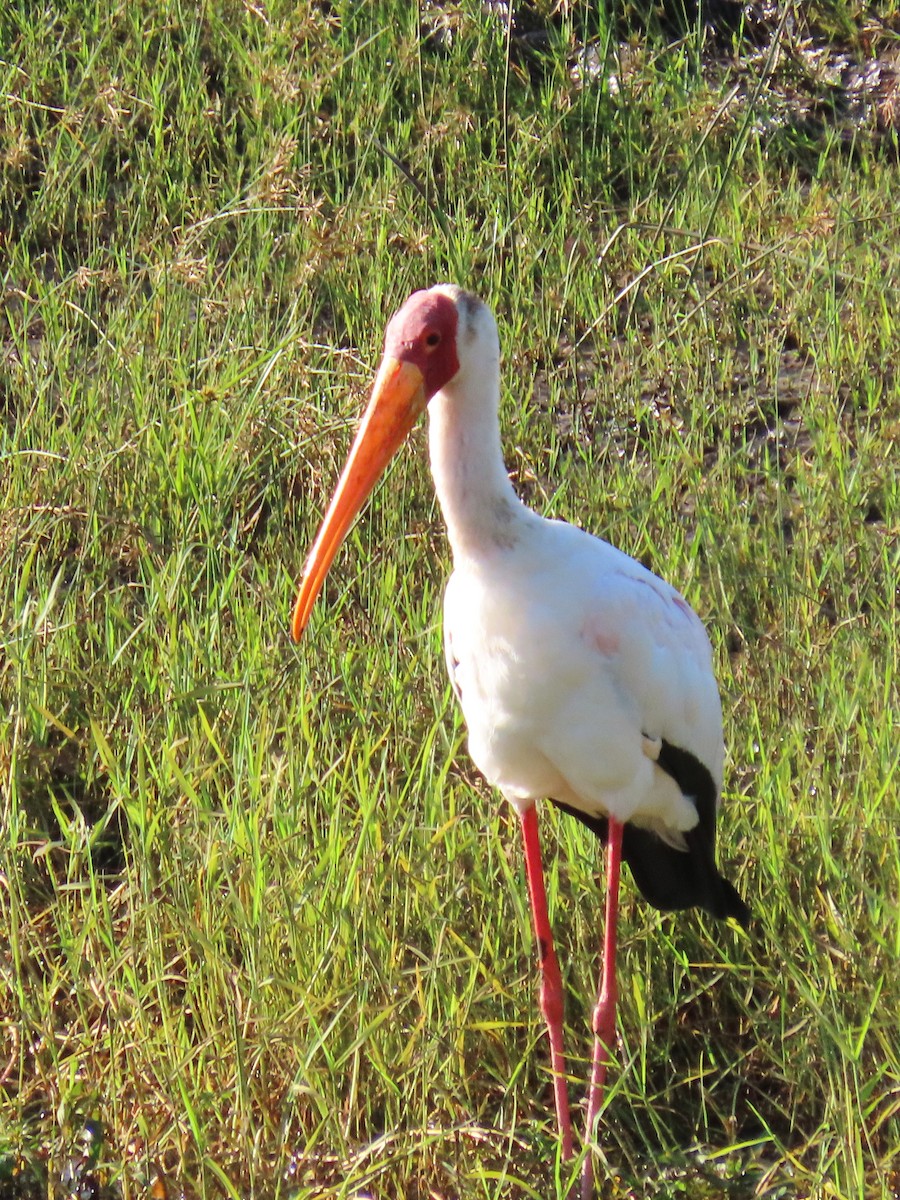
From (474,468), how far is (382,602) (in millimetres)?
1113

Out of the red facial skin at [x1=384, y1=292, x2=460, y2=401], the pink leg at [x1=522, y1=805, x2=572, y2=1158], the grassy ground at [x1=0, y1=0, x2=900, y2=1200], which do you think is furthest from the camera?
the pink leg at [x1=522, y1=805, x2=572, y2=1158]

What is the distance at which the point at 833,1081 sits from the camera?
2.69 meters

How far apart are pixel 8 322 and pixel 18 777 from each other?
2190 millimetres

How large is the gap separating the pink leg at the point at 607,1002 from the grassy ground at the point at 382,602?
0.04 m

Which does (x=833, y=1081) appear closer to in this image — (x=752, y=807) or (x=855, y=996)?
(x=855, y=996)

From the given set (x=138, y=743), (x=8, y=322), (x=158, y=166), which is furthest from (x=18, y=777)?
(x=158, y=166)

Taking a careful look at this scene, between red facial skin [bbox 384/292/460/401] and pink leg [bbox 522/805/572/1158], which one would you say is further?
pink leg [bbox 522/805/572/1158]

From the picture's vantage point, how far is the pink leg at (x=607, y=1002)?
2848 mm

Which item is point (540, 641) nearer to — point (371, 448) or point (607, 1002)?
point (371, 448)

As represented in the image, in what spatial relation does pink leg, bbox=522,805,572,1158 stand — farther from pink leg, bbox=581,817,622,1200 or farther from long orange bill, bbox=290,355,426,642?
long orange bill, bbox=290,355,426,642

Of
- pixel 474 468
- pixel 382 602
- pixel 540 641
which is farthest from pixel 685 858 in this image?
pixel 382 602

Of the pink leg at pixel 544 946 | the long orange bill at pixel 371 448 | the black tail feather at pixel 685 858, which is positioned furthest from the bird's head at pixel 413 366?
the black tail feather at pixel 685 858

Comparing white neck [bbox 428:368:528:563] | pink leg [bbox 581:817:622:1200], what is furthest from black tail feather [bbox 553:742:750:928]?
white neck [bbox 428:368:528:563]

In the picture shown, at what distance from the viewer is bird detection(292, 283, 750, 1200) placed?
2.69 meters
